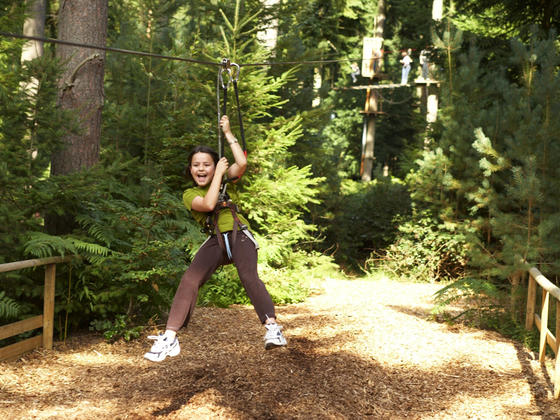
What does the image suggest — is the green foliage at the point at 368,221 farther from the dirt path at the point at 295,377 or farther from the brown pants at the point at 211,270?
the brown pants at the point at 211,270

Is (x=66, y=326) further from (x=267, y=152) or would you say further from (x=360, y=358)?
(x=267, y=152)

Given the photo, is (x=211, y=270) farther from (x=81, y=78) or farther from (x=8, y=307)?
(x=81, y=78)

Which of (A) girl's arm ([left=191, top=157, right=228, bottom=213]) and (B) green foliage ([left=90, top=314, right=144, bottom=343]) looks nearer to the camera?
(A) girl's arm ([left=191, top=157, right=228, bottom=213])

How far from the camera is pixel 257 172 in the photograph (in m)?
9.85

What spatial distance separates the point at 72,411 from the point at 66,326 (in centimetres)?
189

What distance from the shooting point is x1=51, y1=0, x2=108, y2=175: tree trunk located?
22.3 feet

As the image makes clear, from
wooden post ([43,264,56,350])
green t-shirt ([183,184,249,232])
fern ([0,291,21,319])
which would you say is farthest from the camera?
wooden post ([43,264,56,350])

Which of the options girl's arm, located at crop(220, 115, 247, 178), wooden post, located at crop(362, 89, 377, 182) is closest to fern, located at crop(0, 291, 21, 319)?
girl's arm, located at crop(220, 115, 247, 178)

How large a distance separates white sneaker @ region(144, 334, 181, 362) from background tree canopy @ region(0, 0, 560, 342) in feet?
6.10

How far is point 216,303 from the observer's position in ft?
29.7

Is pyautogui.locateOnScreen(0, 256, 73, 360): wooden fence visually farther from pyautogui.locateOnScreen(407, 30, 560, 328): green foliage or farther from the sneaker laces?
pyautogui.locateOnScreen(407, 30, 560, 328): green foliage

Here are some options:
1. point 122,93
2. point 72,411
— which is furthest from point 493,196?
point 72,411

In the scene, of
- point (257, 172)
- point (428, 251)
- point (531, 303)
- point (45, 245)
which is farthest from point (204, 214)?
point (428, 251)

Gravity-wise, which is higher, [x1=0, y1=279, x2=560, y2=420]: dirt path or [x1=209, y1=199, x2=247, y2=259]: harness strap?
[x1=209, y1=199, x2=247, y2=259]: harness strap
